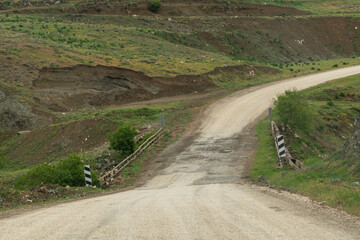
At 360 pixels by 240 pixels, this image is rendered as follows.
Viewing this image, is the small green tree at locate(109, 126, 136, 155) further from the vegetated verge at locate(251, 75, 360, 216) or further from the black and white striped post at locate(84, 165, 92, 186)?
the vegetated verge at locate(251, 75, 360, 216)

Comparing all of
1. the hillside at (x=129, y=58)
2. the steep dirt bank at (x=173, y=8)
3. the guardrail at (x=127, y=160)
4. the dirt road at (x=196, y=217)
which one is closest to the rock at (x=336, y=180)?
the dirt road at (x=196, y=217)

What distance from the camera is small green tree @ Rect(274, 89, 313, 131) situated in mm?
34281

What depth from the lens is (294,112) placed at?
34219 mm

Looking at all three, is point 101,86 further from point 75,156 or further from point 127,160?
point 75,156

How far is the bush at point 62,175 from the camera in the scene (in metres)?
24.9

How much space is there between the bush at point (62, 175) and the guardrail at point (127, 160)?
56 cm

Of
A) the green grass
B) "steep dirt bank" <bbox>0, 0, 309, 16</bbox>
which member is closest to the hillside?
"steep dirt bank" <bbox>0, 0, 309, 16</bbox>

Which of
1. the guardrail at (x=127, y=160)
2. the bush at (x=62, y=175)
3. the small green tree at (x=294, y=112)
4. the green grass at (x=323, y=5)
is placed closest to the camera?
the bush at (x=62, y=175)

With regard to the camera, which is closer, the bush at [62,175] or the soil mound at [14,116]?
the bush at [62,175]

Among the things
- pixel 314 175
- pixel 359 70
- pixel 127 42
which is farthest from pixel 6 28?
pixel 314 175

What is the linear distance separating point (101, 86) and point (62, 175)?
24.4 m

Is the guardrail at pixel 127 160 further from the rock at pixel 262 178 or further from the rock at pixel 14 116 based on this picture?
the rock at pixel 14 116

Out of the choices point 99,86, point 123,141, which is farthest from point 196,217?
point 99,86

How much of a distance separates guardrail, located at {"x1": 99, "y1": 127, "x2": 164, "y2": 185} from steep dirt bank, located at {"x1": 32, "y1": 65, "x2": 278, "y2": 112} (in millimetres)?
12363
